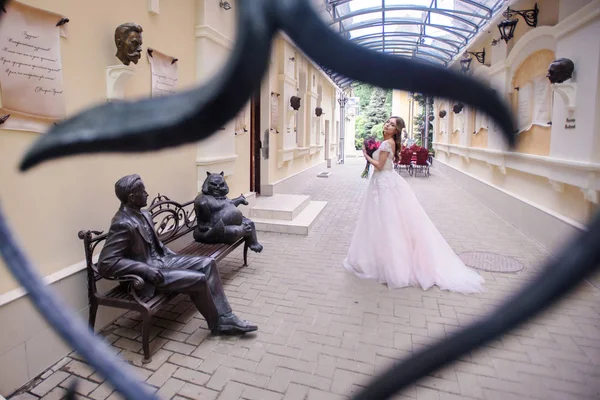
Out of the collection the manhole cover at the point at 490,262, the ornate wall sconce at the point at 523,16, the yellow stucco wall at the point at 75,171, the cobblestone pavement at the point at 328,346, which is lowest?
the cobblestone pavement at the point at 328,346

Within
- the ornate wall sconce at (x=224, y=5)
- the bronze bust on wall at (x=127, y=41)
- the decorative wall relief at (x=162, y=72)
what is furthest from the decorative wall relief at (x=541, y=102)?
the bronze bust on wall at (x=127, y=41)

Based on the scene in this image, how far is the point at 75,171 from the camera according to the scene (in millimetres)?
3064

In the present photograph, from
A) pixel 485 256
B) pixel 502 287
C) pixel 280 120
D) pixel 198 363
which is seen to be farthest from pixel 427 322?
pixel 280 120

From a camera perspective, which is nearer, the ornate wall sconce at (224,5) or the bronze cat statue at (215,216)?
the bronze cat statue at (215,216)

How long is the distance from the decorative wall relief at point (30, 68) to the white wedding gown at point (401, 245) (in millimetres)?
3211

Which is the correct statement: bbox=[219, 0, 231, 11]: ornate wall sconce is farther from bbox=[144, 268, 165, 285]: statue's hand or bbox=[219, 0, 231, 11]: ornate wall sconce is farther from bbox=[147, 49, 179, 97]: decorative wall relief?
bbox=[144, 268, 165, 285]: statue's hand

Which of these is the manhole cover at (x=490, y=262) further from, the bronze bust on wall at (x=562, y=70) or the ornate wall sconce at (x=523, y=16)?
the ornate wall sconce at (x=523, y=16)

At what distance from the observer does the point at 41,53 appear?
8.82ft

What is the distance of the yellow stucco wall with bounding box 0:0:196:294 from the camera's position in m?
2.60

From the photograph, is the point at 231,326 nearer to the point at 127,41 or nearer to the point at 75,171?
the point at 75,171

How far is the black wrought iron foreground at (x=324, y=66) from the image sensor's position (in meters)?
0.39

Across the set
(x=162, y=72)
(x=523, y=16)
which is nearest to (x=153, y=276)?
(x=162, y=72)

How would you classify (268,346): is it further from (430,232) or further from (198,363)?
(430,232)

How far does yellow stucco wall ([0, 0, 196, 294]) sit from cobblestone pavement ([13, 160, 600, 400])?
89 cm
